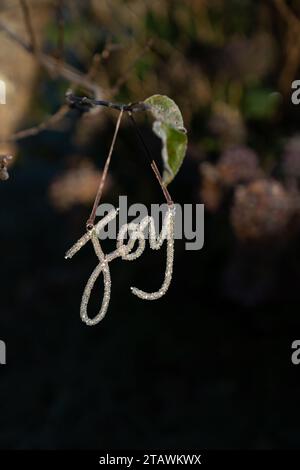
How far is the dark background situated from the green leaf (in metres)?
0.34

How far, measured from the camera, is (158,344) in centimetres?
154

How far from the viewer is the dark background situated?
4.42 ft

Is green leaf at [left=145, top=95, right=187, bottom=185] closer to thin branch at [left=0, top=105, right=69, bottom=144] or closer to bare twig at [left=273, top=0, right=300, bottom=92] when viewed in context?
thin branch at [left=0, top=105, right=69, bottom=144]

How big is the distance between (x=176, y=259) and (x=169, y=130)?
1.02 metres

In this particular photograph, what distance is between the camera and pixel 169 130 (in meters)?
0.65

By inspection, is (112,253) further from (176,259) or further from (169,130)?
(176,259)

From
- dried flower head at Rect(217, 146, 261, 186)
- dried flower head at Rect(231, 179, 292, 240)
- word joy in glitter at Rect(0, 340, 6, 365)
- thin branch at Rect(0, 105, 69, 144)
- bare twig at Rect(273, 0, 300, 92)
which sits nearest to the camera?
thin branch at Rect(0, 105, 69, 144)

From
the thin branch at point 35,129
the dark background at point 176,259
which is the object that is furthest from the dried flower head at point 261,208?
the thin branch at point 35,129

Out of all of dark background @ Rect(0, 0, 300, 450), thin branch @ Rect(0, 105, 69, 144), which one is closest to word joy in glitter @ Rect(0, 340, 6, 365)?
dark background @ Rect(0, 0, 300, 450)

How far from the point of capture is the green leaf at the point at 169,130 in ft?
2.10

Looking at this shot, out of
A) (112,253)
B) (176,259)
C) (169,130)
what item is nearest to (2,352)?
(176,259)

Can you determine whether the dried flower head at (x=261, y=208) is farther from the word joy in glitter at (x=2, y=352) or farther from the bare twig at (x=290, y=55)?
the bare twig at (x=290, y=55)

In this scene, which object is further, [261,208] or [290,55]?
[290,55]

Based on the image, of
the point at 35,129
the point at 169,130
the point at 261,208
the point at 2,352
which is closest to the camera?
the point at 169,130
